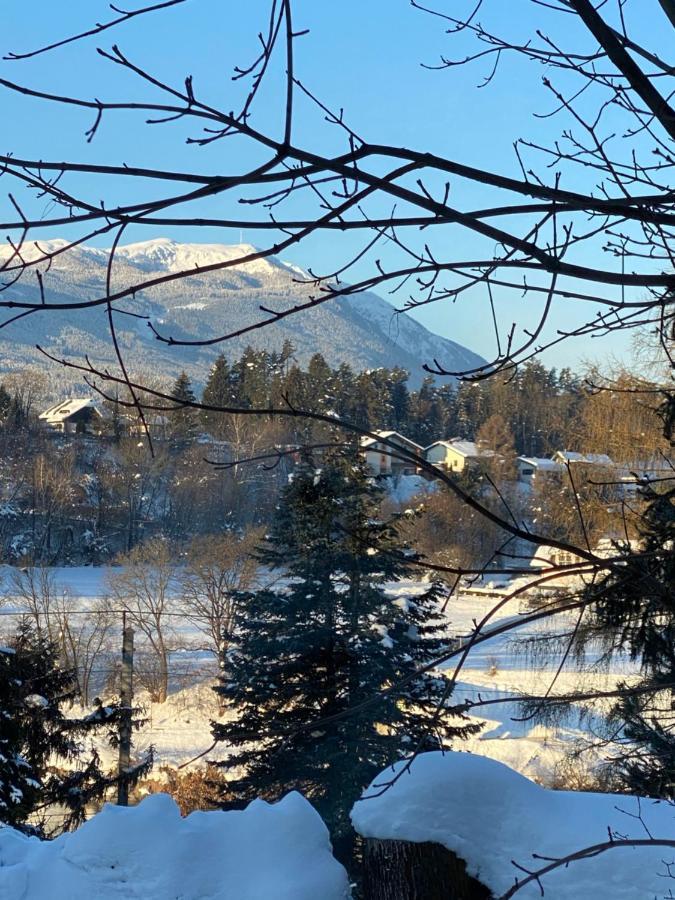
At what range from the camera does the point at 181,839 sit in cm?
241

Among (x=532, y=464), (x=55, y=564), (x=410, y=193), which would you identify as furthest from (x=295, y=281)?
(x=55, y=564)

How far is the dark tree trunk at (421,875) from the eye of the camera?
6.36 ft

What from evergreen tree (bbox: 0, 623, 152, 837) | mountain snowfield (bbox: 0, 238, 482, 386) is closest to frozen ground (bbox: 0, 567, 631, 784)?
evergreen tree (bbox: 0, 623, 152, 837)

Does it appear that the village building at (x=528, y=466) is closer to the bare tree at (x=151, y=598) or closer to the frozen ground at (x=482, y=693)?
the frozen ground at (x=482, y=693)

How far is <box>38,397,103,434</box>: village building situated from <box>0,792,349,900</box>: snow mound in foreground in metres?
22.4

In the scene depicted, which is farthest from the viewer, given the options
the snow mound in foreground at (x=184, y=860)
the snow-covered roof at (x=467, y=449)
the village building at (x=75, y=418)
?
the snow-covered roof at (x=467, y=449)

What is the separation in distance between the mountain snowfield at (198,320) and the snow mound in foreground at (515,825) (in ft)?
3.41

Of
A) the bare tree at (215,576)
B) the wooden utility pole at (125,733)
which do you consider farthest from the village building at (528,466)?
the wooden utility pole at (125,733)

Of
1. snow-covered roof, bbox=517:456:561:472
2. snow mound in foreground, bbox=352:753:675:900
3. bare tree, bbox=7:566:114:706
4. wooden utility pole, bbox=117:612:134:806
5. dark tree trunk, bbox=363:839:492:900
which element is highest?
snow-covered roof, bbox=517:456:561:472

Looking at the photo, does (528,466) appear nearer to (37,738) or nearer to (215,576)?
(215,576)

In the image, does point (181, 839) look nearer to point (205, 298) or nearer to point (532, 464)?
point (532, 464)

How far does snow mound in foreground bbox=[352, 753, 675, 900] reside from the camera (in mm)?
1858

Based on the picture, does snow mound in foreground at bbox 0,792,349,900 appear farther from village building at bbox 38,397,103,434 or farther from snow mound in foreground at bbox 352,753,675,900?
village building at bbox 38,397,103,434

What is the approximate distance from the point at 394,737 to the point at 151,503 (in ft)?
62.1
